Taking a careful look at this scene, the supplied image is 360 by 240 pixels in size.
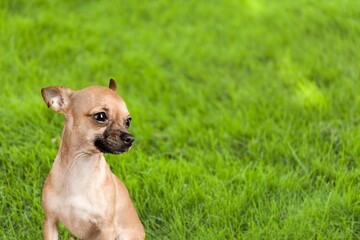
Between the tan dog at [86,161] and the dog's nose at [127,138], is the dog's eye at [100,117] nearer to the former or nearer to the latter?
the tan dog at [86,161]

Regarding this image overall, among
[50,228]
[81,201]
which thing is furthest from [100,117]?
[50,228]

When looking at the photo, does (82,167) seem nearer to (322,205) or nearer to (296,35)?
(322,205)

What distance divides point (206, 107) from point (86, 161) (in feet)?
9.22

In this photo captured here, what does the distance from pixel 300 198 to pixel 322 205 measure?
223mm

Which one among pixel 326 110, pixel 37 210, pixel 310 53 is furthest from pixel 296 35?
pixel 37 210

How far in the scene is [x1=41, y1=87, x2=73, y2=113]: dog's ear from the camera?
3.00 metres

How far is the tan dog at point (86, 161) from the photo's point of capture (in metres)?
2.93

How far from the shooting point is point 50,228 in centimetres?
306

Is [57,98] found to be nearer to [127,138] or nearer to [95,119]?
[95,119]

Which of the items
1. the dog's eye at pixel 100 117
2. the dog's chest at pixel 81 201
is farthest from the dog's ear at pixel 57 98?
the dog's chest at pixel 81 201

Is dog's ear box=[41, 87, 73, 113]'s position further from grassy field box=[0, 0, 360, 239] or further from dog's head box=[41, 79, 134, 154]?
grassy field box=[0, 0, 360, 239]

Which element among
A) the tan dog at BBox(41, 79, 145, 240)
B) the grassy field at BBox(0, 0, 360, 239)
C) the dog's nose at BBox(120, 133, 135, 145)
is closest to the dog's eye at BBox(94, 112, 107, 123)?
the tan dog at BBox(41, 79, 145, 240)

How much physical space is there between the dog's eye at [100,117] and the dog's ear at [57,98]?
0.67 feet

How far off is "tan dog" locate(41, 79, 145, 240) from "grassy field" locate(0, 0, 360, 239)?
911mm
